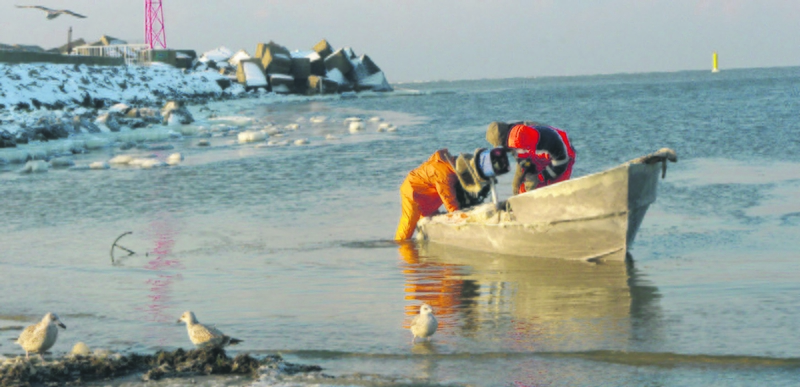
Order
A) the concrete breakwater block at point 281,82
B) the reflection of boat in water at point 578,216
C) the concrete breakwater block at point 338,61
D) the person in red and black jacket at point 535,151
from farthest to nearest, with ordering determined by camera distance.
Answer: the concrete breakwater block at point 338,61, the concrete breakwater block at point 281,82, the person in red and black jacket at point 535,151, the reflection of boat in water at point 578,216

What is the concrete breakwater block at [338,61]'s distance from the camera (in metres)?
85.1

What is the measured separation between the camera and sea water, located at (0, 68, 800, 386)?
5.68 m

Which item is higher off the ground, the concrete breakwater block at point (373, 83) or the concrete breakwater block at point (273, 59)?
the concrete breakwater block at point (273, 59)

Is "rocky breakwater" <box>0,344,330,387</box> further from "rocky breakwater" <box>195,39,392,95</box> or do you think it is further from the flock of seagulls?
"rocky breakwater" <box>195,39,392,95</box>

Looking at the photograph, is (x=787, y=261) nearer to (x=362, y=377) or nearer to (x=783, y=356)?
(x=783, y=356)

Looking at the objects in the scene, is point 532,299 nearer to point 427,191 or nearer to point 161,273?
point 427,191

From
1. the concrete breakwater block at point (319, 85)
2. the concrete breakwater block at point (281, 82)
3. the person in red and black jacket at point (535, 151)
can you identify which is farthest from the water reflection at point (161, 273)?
the concrete breakwater block at point (319, 85)

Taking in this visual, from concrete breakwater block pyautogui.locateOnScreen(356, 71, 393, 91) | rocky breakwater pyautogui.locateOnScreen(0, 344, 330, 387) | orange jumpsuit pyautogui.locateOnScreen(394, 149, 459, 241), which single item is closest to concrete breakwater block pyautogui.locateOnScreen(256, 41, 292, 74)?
concrete breakwater block pyautogui.locateOnScreen(356, 71, 393, 91)

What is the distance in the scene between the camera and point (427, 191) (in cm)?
1024

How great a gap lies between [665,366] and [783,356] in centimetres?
74

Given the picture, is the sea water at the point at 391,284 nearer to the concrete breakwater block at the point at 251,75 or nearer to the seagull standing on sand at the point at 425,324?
the seagull standing on sand at the point at 425,324

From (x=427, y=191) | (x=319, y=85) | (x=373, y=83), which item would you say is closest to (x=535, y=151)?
(x=427, y=191)

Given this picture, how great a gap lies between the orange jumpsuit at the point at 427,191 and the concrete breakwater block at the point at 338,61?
248 feet

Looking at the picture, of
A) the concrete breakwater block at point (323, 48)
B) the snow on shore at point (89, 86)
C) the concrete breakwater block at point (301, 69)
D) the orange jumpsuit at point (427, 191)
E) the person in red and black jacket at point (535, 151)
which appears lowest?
the orange jumpsuit at point (427, 191)
